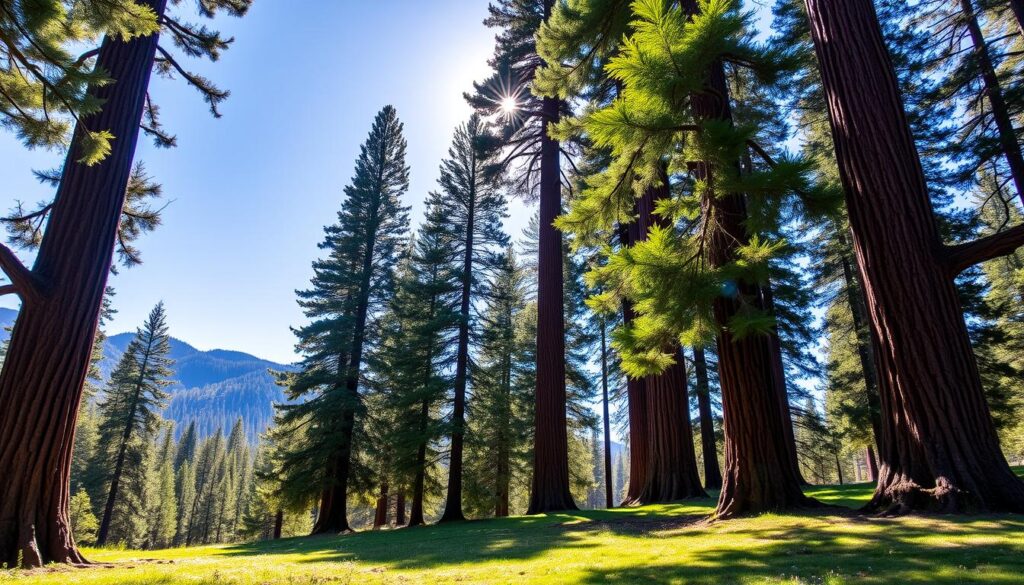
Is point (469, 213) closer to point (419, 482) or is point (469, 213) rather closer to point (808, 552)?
point (419, 482)

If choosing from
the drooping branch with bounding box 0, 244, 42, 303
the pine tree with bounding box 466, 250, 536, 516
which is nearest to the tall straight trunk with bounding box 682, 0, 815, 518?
the drooping branch with bounding box 0, 244, 42, 303

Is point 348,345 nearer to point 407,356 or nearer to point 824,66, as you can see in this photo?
point 407,356

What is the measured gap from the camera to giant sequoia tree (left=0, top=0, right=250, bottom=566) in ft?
14.6

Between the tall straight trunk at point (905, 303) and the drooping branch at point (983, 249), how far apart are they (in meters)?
0.02

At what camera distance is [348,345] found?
1733 cm

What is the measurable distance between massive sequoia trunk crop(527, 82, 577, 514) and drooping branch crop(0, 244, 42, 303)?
10.3m

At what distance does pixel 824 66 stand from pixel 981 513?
17.4 ft

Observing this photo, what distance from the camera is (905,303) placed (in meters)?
4.77

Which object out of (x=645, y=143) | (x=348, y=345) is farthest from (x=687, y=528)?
(x=348, y=345)

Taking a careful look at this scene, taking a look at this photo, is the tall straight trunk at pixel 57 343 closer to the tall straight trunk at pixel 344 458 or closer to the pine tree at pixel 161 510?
the tall straight trunk at pixel 344 458

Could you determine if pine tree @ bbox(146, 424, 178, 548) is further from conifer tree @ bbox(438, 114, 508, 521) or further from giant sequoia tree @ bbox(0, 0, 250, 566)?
giant sequoia tree @ bbox(0, 0, 250, 566)

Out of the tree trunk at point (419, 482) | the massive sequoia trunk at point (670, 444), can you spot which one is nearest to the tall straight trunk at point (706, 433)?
the massive sequoia trunk at point (670, 444)

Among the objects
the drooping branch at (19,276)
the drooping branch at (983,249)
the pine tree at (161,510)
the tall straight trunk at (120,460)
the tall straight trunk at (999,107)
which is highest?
the tall straight trunk at (999,107)

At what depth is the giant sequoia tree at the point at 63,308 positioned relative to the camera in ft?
14.6
